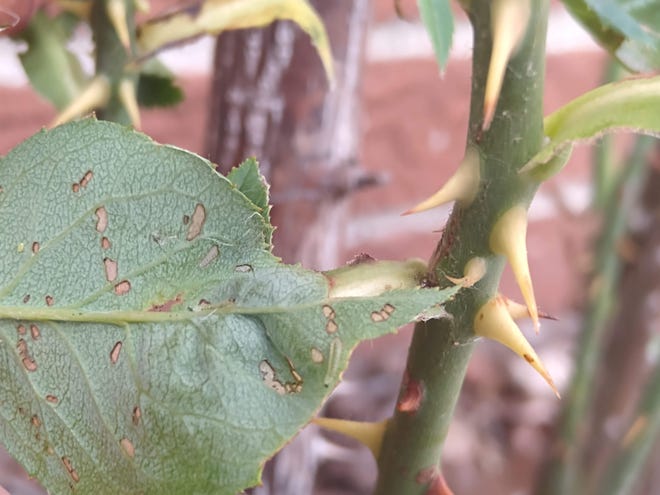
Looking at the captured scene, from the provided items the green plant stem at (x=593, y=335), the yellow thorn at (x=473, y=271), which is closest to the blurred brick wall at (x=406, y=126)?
the green plant stem at (x=593, y=335)

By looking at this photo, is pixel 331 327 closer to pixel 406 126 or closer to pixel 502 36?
pixel 502 36

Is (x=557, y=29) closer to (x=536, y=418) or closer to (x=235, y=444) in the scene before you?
(x=536, y=418)

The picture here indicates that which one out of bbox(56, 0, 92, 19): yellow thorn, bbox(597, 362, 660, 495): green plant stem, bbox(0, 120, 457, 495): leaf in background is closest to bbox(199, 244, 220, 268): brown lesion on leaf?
bbox(0, 120, 457, 495): leaf in background

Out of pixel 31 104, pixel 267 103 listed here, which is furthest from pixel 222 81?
pixel 31 104

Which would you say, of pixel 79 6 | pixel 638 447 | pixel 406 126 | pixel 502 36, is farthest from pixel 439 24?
pixel 406 126

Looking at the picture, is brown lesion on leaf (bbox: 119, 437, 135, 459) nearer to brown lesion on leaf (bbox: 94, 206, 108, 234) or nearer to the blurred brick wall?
brown lesion on leaf (bbox: 94, 206, 108, 234)

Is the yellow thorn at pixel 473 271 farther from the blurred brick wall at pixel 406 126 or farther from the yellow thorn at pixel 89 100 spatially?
the blurred brick wall at pixel 406 126
